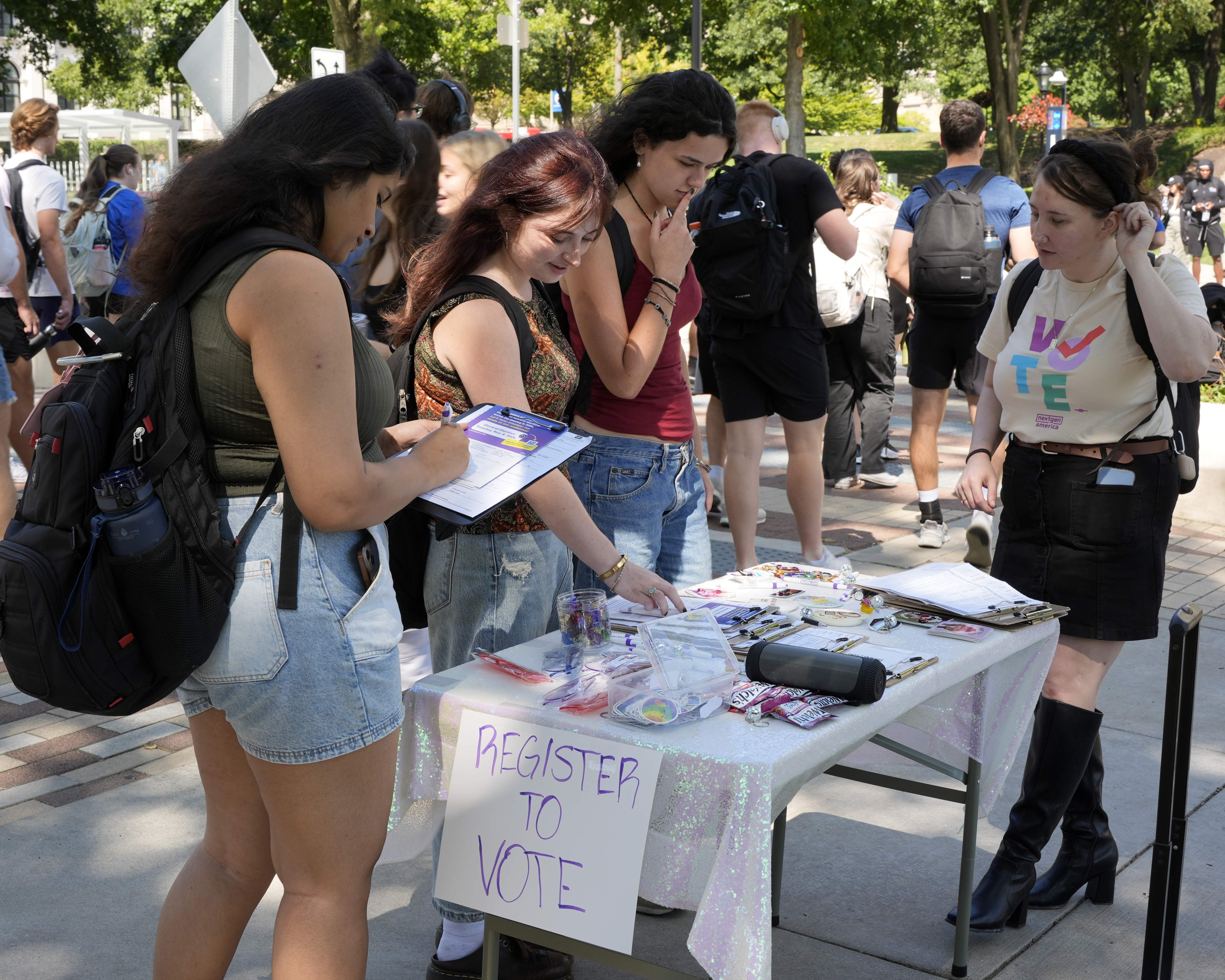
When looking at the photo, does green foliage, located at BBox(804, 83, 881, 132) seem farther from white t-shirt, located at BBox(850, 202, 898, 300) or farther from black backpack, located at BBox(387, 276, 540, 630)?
black backpack, located at BBox(387, 276, 540, 630)

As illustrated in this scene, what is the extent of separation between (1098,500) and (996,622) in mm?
632

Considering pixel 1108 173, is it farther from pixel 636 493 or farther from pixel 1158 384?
pixel 636 493

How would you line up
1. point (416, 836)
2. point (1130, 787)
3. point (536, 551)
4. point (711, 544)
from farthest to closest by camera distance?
point (711, 544), point (1130, 787), point (536, 551), point (416, 836)

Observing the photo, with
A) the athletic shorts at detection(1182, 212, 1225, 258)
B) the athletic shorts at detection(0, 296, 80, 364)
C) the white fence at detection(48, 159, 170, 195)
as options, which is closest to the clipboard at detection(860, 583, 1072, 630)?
the athletic shorts at detection(0, 296, 80, 364)

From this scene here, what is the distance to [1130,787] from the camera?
3.81 meters

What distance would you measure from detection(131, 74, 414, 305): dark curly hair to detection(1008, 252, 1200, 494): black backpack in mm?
1855

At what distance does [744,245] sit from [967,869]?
2954mm

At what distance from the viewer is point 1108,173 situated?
2.97 m

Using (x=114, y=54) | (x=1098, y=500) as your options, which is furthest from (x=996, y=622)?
(x=114, y=54)

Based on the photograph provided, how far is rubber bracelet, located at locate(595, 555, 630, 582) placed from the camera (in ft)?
8.10

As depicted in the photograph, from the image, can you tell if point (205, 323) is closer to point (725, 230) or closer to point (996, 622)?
point (996, 622)

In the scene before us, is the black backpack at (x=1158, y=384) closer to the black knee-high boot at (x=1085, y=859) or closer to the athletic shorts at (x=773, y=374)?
the black knee-high boot at (x=1085, y=859)

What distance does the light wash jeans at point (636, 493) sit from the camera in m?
3.10

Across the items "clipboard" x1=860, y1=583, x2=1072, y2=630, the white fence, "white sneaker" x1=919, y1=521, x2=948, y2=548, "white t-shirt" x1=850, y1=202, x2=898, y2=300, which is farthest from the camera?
the white fence
